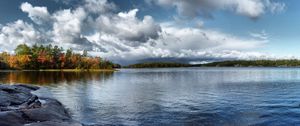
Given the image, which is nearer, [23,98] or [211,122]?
[211,122]

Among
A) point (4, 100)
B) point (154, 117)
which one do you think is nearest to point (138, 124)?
point (154, 117)

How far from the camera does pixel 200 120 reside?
28828 mm

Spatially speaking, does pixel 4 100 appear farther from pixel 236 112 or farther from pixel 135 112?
pixel 236 112

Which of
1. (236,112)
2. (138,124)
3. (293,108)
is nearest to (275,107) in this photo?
(293,108)

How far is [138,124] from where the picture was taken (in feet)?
89.5

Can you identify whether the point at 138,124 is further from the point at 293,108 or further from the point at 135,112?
the point at 293,108

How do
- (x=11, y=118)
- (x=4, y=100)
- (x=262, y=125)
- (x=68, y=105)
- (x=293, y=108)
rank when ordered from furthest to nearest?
(x=68, y=105) < (x=293, y=108) < (x=4, y=100) < (x=262, y=125) < (x=11, y=118)

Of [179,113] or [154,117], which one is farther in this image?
[179,113]

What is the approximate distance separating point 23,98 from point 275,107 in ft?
102

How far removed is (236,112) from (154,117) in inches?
372

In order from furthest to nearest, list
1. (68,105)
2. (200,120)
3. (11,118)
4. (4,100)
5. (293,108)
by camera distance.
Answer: (68,105) < (293,108) < (4,100) < (200,120) < (11,118)

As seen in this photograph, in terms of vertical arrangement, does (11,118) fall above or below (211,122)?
above

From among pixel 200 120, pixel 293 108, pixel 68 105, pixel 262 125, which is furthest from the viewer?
pixel 68 105

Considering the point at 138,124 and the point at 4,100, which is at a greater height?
the point at 4,100
